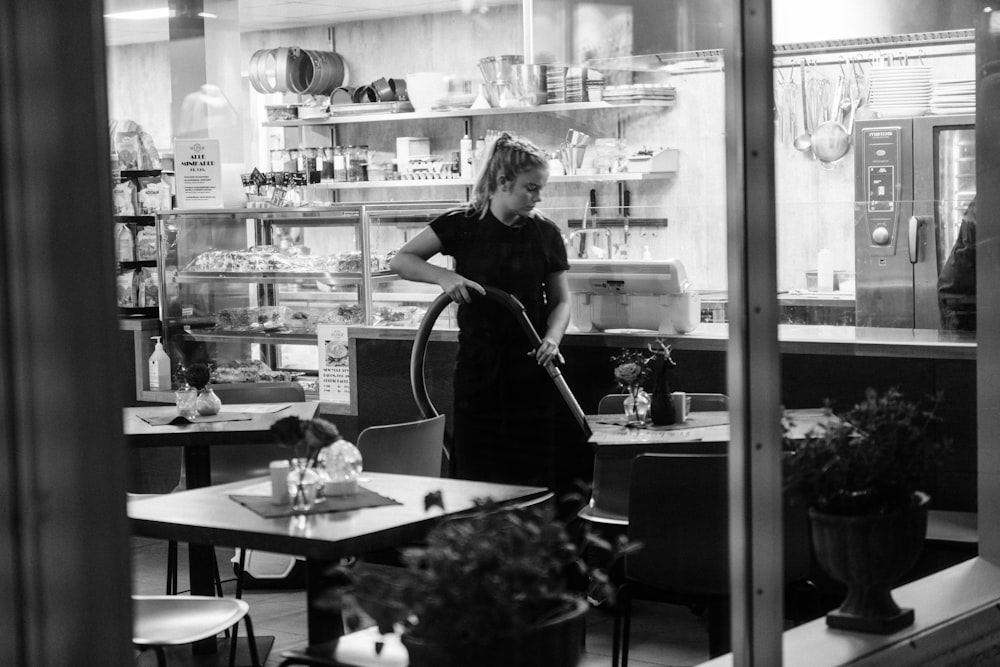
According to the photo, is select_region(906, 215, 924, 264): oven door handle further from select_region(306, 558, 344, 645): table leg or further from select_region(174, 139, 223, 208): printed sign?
select_region(306, 558, 344, 645): table leg

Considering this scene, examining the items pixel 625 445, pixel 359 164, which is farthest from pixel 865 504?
pixel 359 164

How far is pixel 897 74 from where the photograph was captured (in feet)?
22.3

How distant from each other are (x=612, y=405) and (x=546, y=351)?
2.32ft

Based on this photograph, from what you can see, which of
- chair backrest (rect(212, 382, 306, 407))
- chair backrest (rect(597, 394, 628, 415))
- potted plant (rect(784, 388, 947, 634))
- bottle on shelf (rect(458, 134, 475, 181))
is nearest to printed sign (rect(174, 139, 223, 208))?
chair backrest (rect(212, 382, 306, 407))

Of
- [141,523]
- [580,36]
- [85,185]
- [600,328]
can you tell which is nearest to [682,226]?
[600,328]

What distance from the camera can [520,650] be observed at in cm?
206

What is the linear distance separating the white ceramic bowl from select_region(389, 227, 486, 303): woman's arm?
4353mm

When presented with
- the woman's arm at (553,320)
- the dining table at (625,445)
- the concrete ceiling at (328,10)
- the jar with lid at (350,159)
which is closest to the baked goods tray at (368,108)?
the jar with lid at (350,159)

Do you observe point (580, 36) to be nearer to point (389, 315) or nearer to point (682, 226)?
point (682, 226)

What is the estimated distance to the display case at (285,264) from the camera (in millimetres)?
5859

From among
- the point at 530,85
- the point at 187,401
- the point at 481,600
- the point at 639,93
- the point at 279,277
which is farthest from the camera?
the point at 639,93

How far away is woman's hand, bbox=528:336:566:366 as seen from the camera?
12.4ft

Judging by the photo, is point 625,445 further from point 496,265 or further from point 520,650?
point 520,650

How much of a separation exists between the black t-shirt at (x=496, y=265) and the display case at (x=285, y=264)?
1.90m
